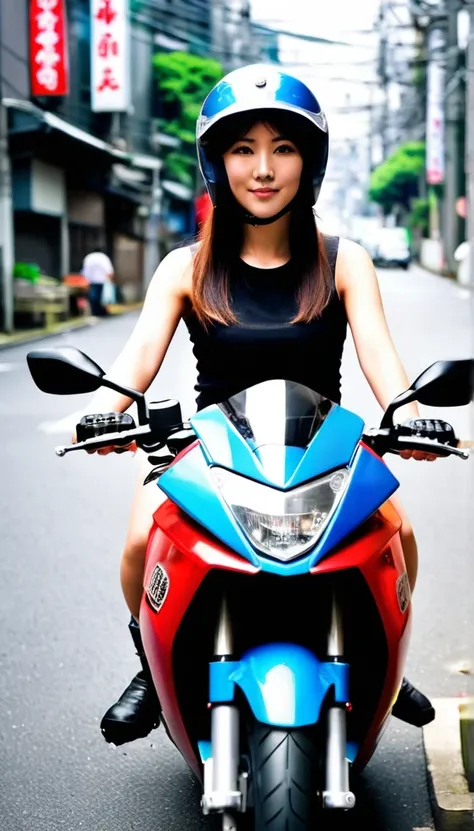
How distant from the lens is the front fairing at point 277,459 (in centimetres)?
213

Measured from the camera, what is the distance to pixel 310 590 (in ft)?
7.49

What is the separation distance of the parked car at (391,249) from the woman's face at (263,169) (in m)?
48.5

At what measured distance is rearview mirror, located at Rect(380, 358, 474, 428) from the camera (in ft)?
7.85

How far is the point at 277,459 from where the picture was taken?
2.17 m

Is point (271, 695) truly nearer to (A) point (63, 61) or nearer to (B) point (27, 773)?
(B) point (27, 773)

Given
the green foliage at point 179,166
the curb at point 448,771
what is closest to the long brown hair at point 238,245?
the curb at point 448,771

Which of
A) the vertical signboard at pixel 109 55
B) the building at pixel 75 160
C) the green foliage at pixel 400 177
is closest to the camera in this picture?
the building at pixel 75 160

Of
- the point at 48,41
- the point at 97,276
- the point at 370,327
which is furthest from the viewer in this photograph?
the point at 97,276

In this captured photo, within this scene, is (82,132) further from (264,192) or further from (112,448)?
(112,448)

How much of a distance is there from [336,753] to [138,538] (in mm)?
769

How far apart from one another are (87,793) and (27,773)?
0.26m

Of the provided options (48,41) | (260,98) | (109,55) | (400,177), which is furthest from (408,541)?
(400,177)

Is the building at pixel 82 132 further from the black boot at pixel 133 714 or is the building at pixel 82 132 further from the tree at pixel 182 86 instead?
the black boot at pixel 133 714

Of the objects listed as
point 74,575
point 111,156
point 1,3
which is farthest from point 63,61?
point 74,575
